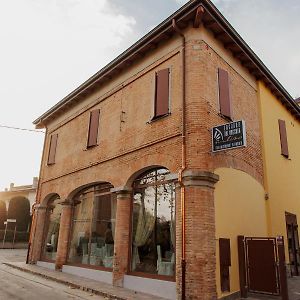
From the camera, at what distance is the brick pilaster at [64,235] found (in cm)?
1330

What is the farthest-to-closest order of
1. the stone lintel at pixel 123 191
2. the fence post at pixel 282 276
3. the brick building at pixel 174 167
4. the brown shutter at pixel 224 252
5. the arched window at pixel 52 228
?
the arched window at pixel 52 228
the stone lintel at pixel 123 191
the brick building at pixel 174 167
the brown shutter at pixel 224 252
the fence post at pixel 282 276

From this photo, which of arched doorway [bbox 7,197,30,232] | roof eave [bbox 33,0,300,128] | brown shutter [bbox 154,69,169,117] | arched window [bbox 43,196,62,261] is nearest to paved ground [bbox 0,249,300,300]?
arched window [bbox 43,196,62,261]

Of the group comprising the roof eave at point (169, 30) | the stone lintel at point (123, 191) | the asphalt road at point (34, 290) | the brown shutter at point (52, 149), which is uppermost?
the roof eave at point (169, 30)

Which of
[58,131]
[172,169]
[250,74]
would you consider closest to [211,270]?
[172,169]

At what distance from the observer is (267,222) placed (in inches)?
436

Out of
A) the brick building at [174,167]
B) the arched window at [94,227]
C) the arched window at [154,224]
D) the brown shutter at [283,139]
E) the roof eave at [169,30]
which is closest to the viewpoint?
the brick building at [174,167]

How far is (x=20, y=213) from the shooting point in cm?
3180

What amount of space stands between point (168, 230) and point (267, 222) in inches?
161

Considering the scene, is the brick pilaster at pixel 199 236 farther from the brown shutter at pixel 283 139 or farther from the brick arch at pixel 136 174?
the brown shutter at pixel 283 139

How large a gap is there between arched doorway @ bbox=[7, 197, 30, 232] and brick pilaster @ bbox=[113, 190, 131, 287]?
24247mm

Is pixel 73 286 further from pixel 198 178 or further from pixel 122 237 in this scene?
pixel 198 178

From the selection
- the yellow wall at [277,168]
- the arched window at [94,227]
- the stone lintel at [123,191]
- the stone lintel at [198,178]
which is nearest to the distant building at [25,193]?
the arched window at [94,227]

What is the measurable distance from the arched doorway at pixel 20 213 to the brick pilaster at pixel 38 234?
1691cm

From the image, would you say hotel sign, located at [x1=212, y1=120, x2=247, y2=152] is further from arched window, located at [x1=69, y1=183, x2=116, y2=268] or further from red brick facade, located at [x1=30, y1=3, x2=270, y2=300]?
arched window, located at [x1=69, y1=183, x2=116, y2=268]
